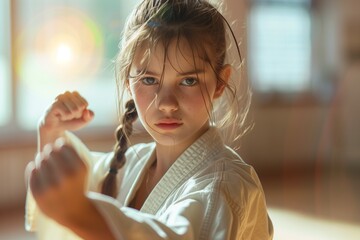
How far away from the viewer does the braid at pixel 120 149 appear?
1.19m

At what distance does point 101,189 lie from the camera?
1206 millimetres

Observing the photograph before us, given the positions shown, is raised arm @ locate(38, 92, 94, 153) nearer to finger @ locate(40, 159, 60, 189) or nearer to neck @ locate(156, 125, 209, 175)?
neck @ locate(156, 125, 209, 175)

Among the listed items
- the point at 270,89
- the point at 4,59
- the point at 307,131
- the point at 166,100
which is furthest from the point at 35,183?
the point at 307,131

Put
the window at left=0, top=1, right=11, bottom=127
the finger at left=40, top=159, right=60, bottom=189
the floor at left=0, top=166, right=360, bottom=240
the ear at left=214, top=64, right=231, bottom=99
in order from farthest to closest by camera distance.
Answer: the window at left=0, top=1, right=11, bottom=127 < the floor at left=0, top=166, right=360, bottom=240 < the ear at left=214, top=64, right=231, bottom=99 < the finger at left=40, top=159, right=60, bottom=189

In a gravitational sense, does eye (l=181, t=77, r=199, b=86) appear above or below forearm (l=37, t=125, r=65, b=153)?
above

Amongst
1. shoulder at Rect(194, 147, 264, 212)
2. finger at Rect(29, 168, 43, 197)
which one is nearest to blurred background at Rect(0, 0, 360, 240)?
shoulder at Rect(194, 147, 264, 212)

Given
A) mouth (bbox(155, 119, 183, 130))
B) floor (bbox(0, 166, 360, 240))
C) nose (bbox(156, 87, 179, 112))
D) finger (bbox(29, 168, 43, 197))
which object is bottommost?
floor (bbox(0, 166, 360, 240))

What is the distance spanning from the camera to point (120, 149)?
1.22 meters

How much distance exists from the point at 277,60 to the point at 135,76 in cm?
356

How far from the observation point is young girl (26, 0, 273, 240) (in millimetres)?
656

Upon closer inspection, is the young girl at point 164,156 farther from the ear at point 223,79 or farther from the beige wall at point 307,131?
the beige wall at point 307,131

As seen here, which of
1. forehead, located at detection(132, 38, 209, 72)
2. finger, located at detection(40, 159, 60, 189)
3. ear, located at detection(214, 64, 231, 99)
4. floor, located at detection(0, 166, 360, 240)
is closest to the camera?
finger, located at detection(40, 159, 60, 189)

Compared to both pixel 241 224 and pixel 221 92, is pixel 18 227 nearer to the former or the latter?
pixel 221 92

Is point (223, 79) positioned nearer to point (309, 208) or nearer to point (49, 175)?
point (49, 175)
